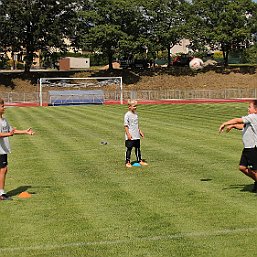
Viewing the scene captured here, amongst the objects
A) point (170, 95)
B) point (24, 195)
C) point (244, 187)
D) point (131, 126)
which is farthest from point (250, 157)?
point (170, 95)

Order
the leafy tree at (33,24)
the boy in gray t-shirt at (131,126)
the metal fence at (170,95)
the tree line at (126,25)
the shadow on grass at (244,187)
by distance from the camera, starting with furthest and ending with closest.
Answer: the leafy tree at (33,24) < the tree line at (126,25) < the metal fence at (170,95) < the boy in gray t-shirt at (131,126) < the shadow on grass at (244,187)

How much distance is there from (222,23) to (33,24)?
24.8 m

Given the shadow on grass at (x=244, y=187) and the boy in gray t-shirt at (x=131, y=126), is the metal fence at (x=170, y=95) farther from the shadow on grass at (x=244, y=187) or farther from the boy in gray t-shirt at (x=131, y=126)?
the shadow on grass at (x=244, y=187)

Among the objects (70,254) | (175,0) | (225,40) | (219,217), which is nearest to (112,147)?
(219,217)

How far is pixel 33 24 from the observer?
7400cm

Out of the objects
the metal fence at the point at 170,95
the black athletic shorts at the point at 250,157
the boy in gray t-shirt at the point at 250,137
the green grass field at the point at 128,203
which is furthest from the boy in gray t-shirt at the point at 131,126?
the metal fence at the point at 170,95

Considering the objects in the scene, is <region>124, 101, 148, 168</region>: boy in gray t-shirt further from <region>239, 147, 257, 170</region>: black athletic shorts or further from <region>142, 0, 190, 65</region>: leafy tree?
<region>142, 0, 190, 65</region>: leafy tree

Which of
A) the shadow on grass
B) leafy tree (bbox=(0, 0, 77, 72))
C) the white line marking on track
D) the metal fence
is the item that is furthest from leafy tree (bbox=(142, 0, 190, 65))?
the white line marking on track

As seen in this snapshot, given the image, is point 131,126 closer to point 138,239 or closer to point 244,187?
point 244,187

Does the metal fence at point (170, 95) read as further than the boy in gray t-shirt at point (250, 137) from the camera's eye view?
Yes

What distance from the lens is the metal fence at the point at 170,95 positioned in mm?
57844

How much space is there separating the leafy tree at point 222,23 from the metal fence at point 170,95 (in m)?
15.5

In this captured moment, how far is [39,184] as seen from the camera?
12.8 meters

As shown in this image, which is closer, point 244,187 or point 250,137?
point 250,137
